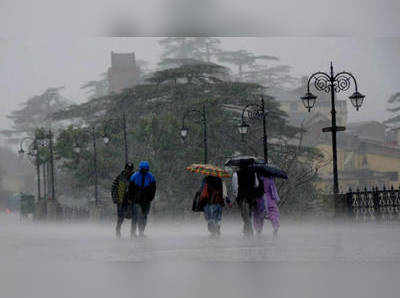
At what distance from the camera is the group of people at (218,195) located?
1341 centimetres

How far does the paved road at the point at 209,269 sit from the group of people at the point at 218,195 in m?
0.94

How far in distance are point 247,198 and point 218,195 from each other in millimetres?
880

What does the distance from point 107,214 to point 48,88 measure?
37669mm

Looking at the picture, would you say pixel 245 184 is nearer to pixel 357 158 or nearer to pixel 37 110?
pixel 357 158

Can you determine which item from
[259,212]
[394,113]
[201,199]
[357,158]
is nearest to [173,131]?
[357,158]

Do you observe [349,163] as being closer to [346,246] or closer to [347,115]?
[347,115]

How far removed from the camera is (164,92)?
4256 centimetres

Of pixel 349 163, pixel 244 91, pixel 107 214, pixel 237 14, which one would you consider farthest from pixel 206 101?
pixel 237 14

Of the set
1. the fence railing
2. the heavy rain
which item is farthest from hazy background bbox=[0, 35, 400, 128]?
the fence railing

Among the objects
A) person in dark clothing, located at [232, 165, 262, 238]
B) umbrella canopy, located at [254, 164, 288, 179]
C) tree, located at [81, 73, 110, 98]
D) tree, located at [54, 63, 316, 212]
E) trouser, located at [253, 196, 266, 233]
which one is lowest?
trouser, located at [253, 196, 266, 233]

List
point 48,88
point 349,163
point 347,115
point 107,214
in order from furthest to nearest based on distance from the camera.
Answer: point 347,115, point 48,88, point 349,163, point 107,214

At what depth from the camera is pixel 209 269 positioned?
8.19 m

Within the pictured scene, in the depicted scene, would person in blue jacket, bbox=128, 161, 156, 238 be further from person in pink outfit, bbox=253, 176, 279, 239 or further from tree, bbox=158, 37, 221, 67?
tree, bbox=158, 37, 221, 67

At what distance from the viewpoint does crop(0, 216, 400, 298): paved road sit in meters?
6.55
